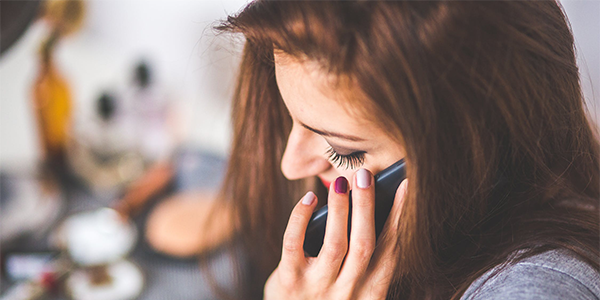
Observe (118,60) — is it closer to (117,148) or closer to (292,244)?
(117,148)

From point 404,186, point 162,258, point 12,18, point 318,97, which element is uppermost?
point 12,18

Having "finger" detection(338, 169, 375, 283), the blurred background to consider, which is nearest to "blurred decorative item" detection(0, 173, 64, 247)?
the blurred background

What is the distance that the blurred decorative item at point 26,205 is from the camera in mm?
756

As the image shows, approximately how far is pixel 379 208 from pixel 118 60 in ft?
2.39

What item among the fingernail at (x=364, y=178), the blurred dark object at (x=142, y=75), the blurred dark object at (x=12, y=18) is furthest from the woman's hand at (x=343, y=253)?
the blurred dark object at (x=142, y=75)

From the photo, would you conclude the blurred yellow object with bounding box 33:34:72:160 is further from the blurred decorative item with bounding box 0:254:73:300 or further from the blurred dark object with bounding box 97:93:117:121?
the blurred decorative item with bounding box 0:254:73:300

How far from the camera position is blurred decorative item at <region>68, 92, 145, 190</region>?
85cm

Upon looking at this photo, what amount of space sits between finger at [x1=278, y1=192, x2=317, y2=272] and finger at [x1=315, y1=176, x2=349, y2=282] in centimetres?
3

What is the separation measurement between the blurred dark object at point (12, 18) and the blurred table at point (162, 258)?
426 mm

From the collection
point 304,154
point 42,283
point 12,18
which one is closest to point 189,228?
point 42,283

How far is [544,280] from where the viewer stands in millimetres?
389

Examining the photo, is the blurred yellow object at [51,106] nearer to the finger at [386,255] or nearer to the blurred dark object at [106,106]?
the blurred dark object at [106,106]

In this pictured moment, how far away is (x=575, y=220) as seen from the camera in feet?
1.52

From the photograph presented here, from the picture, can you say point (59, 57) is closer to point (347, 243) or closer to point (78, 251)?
point (78, 251)
